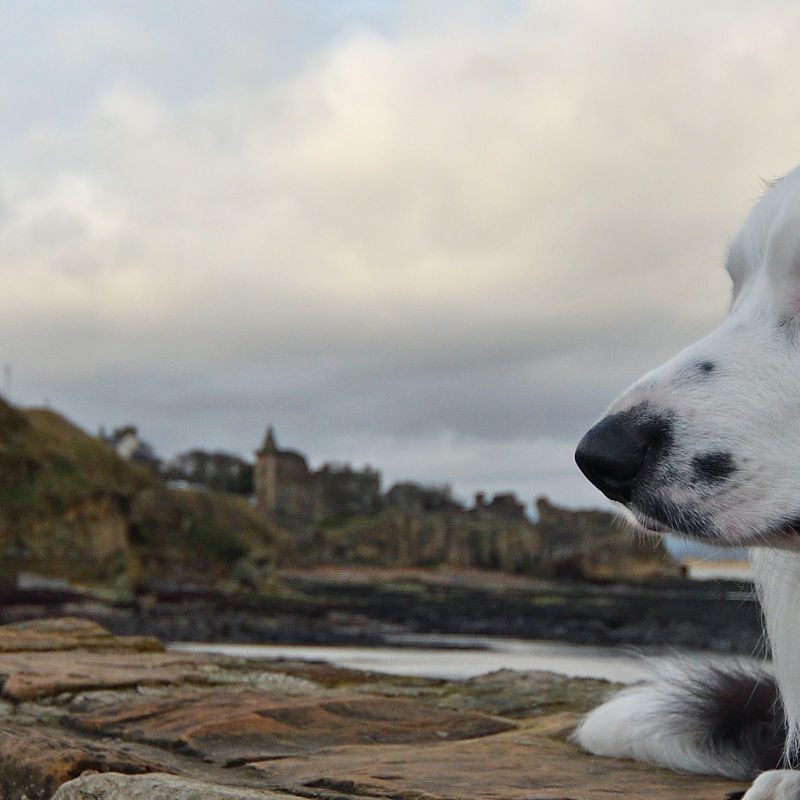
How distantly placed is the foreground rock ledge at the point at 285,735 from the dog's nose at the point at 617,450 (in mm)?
897

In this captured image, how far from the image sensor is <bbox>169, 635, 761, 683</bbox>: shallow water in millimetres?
9297

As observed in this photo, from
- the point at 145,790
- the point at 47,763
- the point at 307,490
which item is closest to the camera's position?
the point at 145,790

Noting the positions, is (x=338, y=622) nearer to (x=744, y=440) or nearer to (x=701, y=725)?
(x=701, y=725)

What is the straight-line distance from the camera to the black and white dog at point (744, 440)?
2318mm

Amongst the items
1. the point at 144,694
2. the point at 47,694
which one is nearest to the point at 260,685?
the point at 144,694

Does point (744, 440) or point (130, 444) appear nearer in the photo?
point (744, 440)

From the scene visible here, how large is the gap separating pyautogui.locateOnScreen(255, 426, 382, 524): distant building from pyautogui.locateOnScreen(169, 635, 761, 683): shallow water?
79896mm

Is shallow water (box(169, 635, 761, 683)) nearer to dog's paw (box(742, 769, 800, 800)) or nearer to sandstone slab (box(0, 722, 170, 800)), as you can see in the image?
sandstone slab (box(0, 722, 170, 800))

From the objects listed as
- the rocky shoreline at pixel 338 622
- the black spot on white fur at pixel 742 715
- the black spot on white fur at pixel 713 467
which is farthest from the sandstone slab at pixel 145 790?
the rocky shoreline at pixel 338 622

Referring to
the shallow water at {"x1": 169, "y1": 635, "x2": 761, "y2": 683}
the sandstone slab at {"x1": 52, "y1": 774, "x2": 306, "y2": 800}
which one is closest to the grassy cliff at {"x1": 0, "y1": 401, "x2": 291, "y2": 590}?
the shallow water at {"x1": 169, "y1": 635, "x2": 761, "y2": 683}

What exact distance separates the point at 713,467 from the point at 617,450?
203 mm

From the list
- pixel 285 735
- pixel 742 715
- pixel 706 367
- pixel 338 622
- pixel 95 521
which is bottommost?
pixel 338 622

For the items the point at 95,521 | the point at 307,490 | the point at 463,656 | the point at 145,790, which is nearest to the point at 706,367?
the point at 145,790

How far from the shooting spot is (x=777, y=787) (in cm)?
262
